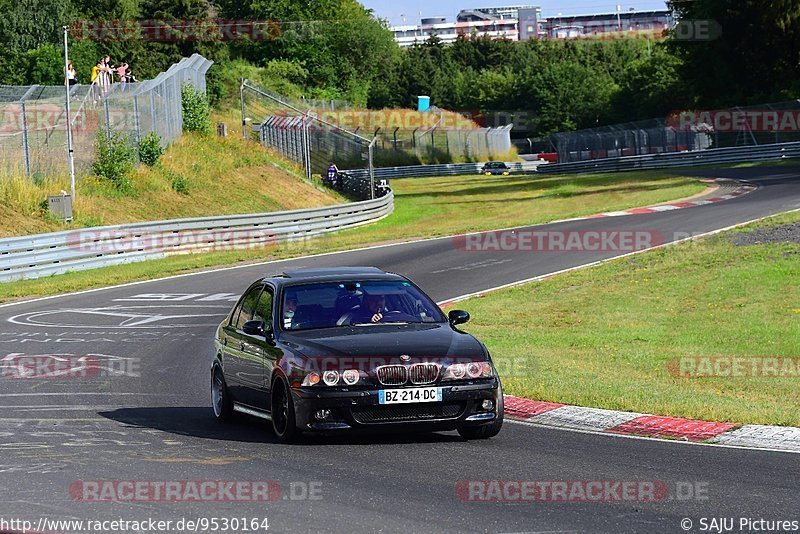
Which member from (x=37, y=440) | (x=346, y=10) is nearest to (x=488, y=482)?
(x=37, y=440)

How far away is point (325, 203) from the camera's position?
50844mm

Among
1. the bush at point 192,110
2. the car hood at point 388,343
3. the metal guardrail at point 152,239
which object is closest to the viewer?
the car hood at point 388,343

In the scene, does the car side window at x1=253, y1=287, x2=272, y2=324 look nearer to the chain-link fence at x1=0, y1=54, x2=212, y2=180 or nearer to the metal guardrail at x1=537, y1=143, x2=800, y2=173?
the chain-link fence at x1=0, y1=54, x2=212, y2=180

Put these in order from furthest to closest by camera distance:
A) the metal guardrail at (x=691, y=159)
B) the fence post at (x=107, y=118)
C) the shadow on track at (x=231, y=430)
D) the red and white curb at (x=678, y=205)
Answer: the metal guardrail at (x=691, y=159) → the red and white curb at (x=678, y=205) → the fence post at (x=107, y=118) → the shadow on track at (x=231, y=430)

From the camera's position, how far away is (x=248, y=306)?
1170cm

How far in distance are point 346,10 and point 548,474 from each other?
470 ft

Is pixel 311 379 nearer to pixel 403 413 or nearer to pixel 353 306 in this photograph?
pixel 403 413

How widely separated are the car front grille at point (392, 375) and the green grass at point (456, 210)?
16.7 meters

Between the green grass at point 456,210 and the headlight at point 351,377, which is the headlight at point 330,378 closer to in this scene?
the headlight at point 351,377

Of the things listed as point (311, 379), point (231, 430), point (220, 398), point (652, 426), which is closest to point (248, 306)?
point (220, 398)

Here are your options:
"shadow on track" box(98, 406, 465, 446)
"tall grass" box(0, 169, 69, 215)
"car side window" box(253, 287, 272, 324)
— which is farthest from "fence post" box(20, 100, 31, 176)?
"car side window" box(253, 287, 272, 324)

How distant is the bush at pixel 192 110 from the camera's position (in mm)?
49188

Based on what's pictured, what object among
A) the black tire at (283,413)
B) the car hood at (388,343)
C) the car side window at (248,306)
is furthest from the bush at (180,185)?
the black tire at (283,413)

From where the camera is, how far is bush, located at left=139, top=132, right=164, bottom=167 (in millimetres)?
41969
